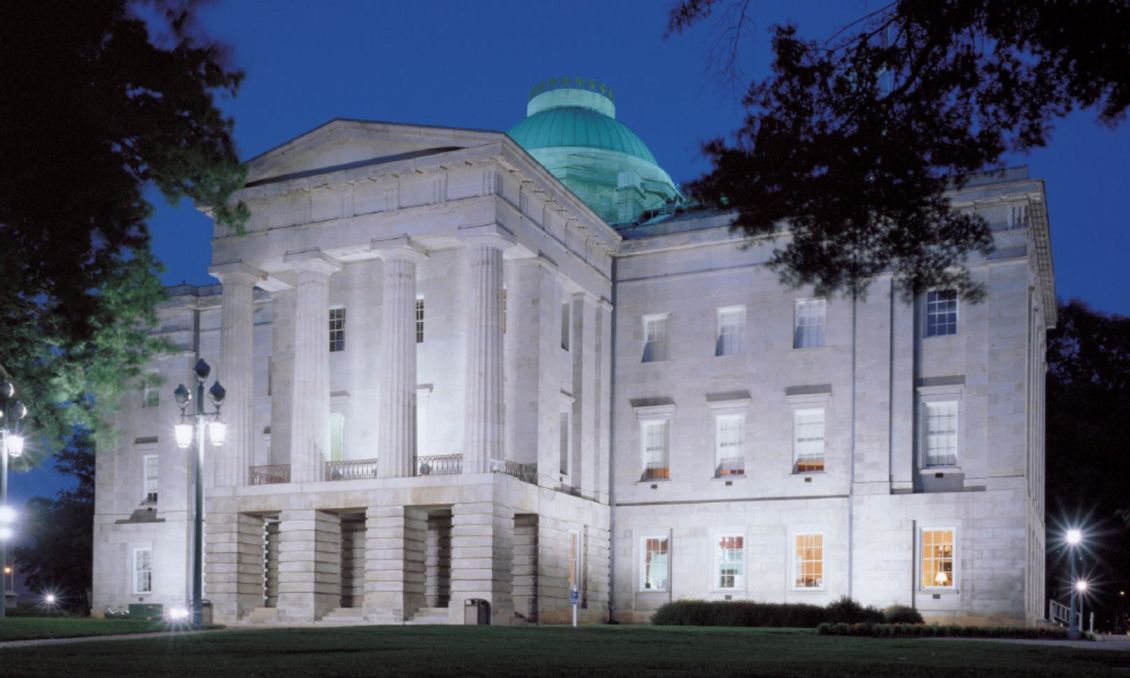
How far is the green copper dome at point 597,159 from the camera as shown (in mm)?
60719

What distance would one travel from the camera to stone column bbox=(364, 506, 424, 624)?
4331cm

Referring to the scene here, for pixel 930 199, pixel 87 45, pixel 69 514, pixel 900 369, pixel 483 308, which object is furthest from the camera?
pixel 69 514

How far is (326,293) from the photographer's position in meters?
47.4

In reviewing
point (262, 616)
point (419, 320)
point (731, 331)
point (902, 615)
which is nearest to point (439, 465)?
point (419, 320)

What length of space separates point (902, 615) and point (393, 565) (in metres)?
16.8

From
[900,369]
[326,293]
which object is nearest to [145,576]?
[326,293]

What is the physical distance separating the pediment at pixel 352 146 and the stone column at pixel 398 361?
10.6 ft

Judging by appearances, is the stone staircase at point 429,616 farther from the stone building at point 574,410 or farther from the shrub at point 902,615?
the shrub at point 902,615

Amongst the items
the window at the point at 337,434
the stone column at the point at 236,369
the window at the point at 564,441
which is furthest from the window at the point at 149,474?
the window at the point at 564,441

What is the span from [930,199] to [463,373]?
2998 cm

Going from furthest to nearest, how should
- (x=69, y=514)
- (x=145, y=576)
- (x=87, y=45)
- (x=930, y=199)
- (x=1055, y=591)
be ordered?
(x=69, y=514), (x=1055, y=591), (x=145, y=576), (x=87, y=45), (x=930, y=199)

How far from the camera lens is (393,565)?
1722 inches

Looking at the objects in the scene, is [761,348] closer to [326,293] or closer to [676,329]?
[676,329]

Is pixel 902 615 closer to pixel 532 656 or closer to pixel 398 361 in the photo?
pixel 398 361
